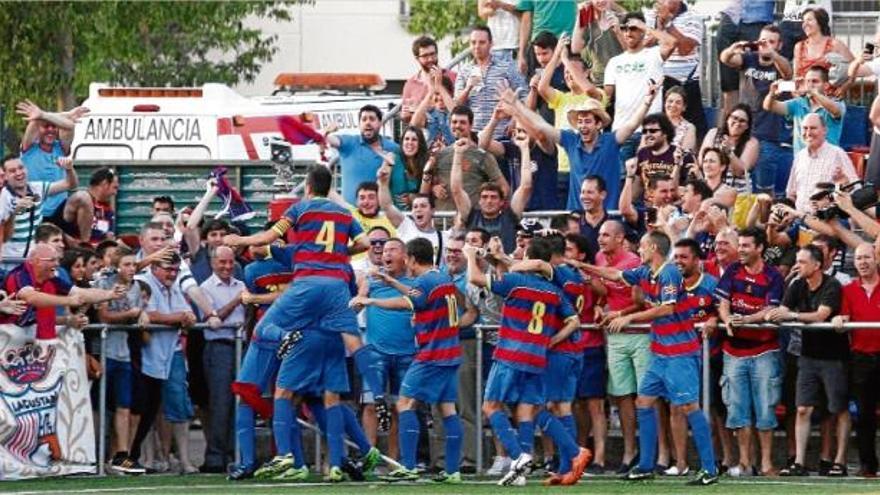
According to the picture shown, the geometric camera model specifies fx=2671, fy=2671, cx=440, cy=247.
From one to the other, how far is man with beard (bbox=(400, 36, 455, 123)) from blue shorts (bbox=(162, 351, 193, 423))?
16.9ft

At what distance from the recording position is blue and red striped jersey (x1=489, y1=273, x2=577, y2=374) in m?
21.5

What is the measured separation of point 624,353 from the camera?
22594 mm

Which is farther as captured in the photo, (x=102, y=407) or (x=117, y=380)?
(x=117, y=380)

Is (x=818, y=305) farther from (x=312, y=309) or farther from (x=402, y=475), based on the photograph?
(x=312, y=309)

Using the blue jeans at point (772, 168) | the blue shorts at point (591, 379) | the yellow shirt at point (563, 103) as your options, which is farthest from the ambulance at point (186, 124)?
the blue shorts at point (591, 379)

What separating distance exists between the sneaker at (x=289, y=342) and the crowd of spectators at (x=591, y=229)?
3.22 feet

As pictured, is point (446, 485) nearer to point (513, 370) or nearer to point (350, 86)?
point (513, 370)

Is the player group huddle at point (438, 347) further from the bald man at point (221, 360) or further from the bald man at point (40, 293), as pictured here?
the bald man at point (40, 293)

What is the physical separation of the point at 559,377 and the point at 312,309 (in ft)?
6.88

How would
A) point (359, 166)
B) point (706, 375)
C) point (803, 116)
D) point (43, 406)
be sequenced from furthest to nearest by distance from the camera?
point (359, 166) → point (803, 116) → point (706, 375) → point (43, 406)

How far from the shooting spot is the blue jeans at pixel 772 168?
25.1 meters

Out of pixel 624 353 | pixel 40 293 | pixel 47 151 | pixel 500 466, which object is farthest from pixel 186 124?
pixel 624 353

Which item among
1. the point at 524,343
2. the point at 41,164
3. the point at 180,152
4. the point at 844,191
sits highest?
the point at 180,152

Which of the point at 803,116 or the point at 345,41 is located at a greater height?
the point at 345,41
